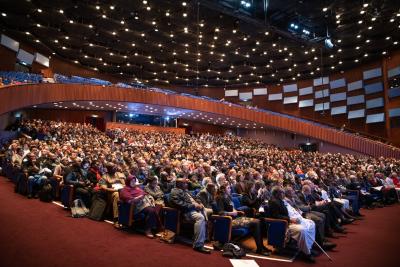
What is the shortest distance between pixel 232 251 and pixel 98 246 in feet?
5.05

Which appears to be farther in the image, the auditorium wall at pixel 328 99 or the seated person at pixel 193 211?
the auditorium wall at pixel 328 99

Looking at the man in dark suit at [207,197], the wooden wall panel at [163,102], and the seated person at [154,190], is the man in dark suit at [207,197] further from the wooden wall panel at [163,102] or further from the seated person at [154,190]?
the wooden wall panel at [163,102]

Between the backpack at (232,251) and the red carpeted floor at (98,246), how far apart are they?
10 centimetres

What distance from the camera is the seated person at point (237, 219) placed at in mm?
3664

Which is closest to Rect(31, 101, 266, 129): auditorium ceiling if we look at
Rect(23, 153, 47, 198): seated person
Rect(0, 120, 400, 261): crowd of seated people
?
Rect(0, 120, 400, 261): crowd of seated people

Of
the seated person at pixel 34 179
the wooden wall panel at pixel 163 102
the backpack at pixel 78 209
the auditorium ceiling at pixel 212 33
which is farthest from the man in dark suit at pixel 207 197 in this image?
the auditorium ceiling at pixel 212 33

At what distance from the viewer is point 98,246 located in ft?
11.1

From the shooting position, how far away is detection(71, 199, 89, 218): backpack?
178 inches

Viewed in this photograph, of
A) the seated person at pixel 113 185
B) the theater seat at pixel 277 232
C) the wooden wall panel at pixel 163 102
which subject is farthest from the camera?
the wooden wall panel at pixel 163 102

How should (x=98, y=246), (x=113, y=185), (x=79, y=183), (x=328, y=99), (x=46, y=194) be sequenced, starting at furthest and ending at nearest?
1. (x=328, y=99)
2. (x=46, y=194)
3. (x=79, y=183)
4. (x=113, y=185)
5. (x=98, y=246)

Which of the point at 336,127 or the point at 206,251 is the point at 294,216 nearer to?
the point at 206,251

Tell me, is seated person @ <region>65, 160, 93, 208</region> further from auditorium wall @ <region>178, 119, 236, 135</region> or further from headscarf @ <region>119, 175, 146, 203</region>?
auditorium wall @ <region>178, 119, 236, 135</region>

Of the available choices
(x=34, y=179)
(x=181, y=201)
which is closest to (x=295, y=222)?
(x=181, y=201)

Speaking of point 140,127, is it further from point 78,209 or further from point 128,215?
point 128,215
